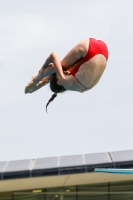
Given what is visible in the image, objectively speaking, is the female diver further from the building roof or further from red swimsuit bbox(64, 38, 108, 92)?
the building roof

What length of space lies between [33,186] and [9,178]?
143 inches

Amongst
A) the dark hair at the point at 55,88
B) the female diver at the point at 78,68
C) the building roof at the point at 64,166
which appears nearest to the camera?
the female diver at the point at 78,68

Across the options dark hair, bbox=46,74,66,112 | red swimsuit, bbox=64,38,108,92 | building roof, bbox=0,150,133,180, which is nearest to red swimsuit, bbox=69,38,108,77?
red swimsuit, bbox=64,38,108,92

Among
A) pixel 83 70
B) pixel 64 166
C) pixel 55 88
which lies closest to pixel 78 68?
pixel 83 70

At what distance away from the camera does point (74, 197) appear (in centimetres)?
3284

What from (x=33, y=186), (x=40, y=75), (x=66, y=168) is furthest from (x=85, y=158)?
(x=40, y=75)

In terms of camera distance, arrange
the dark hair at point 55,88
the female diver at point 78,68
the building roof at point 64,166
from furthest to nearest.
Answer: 1. the building roof at point 64,166
2. the dark hair at point 55,88
3. the female diver at point 78,68

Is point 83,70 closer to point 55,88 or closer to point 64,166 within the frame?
point 55,88

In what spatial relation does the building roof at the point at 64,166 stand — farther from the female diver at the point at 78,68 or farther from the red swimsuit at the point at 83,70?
the red swimsuit at the point at 83,70

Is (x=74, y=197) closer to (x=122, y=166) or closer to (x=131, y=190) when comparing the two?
(x=131, y=190)

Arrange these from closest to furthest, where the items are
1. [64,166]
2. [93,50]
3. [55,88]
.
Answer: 1. [93,50]
2. [55,88]
3. [64,166]

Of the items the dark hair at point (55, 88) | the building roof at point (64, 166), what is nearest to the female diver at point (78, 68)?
the dark hair at point (55, 88)

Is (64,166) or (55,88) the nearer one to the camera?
(55,88)

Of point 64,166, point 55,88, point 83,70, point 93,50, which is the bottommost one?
point 55,88
